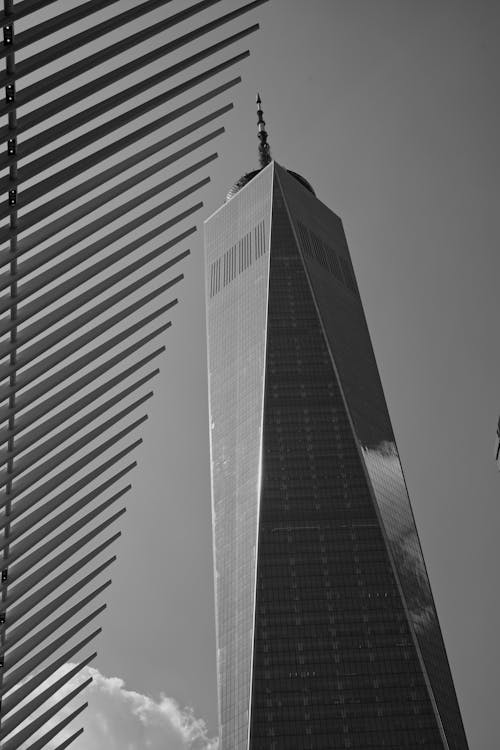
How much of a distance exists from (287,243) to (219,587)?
213 feet

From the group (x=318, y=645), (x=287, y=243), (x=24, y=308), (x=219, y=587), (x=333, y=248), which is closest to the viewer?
(x=24, y=308)

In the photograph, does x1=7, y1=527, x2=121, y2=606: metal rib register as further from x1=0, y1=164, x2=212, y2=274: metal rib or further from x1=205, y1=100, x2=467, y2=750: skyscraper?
x1=205, y1=100, x2=467, y2=750: skyscraper

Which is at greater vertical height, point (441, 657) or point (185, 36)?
point (441, 657)

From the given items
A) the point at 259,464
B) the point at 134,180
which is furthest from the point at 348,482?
the point at 134,180

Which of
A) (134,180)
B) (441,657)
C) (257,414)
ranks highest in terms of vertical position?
(257,414)

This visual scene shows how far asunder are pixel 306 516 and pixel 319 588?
11796 millimetres

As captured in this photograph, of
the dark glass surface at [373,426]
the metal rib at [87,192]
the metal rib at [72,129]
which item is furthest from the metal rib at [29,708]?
the dark glass surface at [373,426]

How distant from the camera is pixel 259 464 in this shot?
144 meters

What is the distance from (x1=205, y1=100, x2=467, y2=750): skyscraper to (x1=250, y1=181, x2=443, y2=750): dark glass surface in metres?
0.20

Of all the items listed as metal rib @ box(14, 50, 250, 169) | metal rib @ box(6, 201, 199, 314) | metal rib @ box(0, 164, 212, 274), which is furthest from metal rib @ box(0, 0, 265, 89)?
metal rib @ box(6, 201, 199, 314)

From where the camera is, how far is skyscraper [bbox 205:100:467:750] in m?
121

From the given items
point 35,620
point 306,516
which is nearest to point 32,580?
point 35,620

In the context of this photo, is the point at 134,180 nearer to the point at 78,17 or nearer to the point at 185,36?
the point at 185,36

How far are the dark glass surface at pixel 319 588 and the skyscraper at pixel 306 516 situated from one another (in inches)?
7.8
